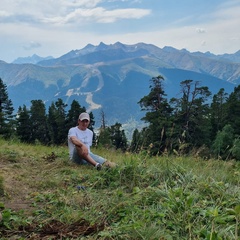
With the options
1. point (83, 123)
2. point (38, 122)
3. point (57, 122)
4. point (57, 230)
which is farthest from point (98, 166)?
point (38, 122)

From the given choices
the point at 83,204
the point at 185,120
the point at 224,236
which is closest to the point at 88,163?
the point at 83,204

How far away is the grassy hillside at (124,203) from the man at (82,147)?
601mm

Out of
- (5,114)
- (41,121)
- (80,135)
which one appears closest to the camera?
(80,135)

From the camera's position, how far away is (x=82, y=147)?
647 centimetres

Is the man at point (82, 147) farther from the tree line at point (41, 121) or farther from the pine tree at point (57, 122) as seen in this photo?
the pine tree at point (57, 122)

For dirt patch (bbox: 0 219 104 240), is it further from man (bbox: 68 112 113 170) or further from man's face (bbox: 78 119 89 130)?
man's face (bbox: 78 119 89 130)

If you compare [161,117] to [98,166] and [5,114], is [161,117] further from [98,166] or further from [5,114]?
[98,166]

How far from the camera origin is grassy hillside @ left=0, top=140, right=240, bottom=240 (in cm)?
300

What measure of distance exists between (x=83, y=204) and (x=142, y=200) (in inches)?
28.3

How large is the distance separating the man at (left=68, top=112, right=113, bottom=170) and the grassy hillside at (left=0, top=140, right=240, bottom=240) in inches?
23.7

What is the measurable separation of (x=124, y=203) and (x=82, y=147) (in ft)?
9.77

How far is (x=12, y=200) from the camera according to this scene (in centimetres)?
430

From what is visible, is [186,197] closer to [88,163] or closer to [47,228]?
[47,228]

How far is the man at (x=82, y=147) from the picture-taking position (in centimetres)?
639
